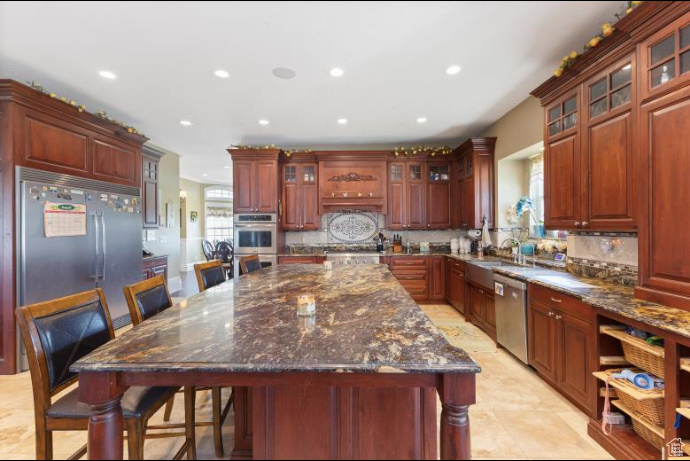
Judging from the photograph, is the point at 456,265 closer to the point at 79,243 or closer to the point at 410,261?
the point at 410,261

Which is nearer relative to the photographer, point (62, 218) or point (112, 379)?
point (112, 379)

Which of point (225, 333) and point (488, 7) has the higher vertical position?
point (488, 7)

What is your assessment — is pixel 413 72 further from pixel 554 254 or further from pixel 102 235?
pixel 102 235

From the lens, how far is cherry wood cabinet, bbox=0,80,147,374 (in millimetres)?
2430

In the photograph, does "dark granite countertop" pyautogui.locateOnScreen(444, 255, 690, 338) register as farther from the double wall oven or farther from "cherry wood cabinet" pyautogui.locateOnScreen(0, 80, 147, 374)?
"cherry wood cabinet" pyautogui.locateOnScreen(0, 80, 147, 374)

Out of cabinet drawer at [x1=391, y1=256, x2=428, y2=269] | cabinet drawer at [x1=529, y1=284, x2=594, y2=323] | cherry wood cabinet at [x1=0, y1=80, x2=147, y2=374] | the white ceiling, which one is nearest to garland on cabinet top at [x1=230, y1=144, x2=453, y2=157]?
the white ceiling

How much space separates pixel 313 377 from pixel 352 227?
4405mm

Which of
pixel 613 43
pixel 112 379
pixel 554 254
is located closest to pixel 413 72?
pixel 613 43

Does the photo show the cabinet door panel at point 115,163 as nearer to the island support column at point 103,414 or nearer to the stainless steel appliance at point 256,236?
the stainless steel appliance at point 256,236

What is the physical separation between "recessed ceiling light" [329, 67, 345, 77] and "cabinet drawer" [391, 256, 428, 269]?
2.83 m

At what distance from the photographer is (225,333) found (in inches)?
46.1

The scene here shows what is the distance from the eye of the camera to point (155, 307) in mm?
1738

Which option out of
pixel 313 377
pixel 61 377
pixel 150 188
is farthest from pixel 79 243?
pixel 313 377

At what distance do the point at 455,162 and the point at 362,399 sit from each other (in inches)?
180
